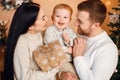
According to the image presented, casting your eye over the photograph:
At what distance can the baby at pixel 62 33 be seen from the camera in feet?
7.04

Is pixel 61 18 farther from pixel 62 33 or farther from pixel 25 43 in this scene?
pixel 25 43

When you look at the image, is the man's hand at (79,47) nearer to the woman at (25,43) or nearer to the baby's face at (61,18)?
the woman at (25,43)

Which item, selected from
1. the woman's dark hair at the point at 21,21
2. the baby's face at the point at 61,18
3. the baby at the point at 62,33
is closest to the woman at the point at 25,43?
the woman's dark hair at the point at 21,21

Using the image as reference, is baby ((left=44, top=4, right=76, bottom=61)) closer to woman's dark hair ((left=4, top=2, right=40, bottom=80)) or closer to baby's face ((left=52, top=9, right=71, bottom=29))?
baby's face ((left=52, top=9, right=71, bottom=29))

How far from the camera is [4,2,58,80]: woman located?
6.40 ft

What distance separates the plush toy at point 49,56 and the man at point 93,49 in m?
0.11

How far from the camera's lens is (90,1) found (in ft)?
6.56

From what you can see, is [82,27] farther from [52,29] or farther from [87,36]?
[52,29]

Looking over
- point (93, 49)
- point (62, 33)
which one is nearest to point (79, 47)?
point (93, 49)

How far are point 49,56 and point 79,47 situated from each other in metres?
0.24

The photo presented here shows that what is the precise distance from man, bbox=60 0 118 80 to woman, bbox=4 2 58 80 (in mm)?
221

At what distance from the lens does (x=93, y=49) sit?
2.00 m

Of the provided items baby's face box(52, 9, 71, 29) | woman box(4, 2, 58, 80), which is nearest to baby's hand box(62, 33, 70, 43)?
baby's face box(52, 9, 71, 29)

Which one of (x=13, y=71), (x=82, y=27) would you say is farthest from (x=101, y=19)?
(x=13, y=71)
